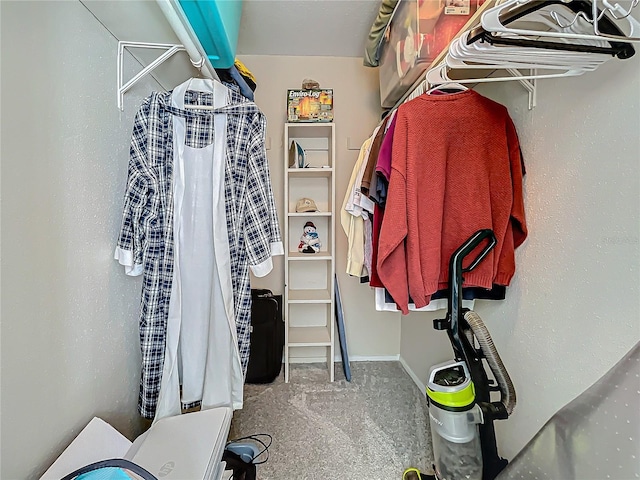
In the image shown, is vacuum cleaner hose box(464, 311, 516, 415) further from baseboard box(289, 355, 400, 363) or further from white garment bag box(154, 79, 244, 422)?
baseboard box(289, 355, 400, 363)

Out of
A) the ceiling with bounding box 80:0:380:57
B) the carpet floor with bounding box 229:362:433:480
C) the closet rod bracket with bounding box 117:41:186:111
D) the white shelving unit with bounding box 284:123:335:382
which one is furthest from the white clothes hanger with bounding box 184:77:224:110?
the carpet floor with bounding box 229:362:433:480

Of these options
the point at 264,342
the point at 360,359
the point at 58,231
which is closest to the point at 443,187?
the point at 58,231

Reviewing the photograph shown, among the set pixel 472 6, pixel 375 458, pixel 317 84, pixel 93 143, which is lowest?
pixel 375 458

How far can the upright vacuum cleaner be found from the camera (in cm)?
95

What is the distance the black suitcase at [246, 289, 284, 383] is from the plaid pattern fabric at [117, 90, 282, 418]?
0.84 meters

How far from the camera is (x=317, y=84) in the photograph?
2.31 m

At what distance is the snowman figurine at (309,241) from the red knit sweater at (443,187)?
4.07 feet

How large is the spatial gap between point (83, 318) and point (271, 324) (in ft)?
4.25

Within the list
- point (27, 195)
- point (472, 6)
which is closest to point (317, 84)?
point (472, 6)

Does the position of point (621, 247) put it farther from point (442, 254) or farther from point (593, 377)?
point (442, 254)

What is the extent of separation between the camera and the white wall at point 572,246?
81cm

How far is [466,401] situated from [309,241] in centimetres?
158

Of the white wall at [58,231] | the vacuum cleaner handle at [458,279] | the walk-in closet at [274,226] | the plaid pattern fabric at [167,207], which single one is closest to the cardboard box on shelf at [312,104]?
the walk-in closet at [274,226]

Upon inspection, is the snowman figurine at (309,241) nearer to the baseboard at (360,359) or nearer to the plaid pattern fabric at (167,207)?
the baseboard at (360,359)
